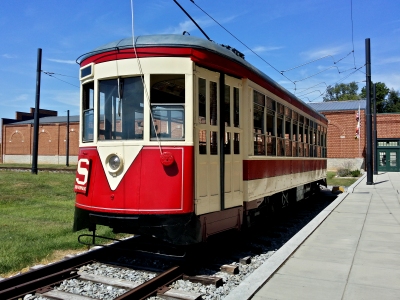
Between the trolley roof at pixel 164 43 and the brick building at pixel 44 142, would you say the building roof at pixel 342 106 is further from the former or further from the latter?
the trolley roof at pixel 164 43

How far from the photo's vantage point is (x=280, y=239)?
27.7 feet

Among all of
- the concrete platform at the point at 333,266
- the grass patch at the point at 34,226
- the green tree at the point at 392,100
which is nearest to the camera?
the concrete platform at the point at 333,266

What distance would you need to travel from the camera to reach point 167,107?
18.8 ft

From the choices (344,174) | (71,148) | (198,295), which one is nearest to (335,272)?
(198,295)

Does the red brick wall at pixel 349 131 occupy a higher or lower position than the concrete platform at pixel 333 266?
higher

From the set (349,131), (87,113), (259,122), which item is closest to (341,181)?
(349,131)

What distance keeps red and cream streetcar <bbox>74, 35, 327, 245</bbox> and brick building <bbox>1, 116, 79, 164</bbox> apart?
154ft

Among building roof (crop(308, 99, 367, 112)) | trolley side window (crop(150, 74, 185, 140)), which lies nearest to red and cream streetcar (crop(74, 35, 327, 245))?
trolley side window (crop(150, 74, 185, 140))

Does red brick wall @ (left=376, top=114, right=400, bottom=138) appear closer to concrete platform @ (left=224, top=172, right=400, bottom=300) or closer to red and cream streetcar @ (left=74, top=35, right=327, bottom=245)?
concrete platform @ (left=224, top=172, right=400, bottom=300)

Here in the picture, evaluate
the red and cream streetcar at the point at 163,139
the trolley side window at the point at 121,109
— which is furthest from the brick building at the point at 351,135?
the trolley side window at the point at 121,109

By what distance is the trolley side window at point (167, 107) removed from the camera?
5.65 m

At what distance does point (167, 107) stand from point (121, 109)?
705 millimetres

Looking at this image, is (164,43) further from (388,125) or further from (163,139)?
(388,125)

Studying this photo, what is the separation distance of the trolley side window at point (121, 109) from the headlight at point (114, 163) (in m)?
0.28
